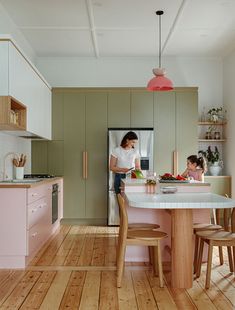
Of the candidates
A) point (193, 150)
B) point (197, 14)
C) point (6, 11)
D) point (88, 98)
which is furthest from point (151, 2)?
point (193, 150)

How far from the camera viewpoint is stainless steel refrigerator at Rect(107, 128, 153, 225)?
655 cm

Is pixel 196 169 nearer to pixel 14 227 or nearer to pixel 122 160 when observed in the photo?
pixel 122 160

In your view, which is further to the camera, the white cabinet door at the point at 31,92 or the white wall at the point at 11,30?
the white wall at the point at 11,30

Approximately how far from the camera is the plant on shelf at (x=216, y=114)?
23.2ft

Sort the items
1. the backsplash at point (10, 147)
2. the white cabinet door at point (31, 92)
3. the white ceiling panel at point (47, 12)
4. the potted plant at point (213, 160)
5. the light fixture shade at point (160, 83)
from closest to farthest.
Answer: the white cabinet door at point (31, 92), the light fixture shade at point (160, 83), the white ceiling panel at point (47, 12), the backsplash at point (10, 147), the potted plant at point (213, 160)

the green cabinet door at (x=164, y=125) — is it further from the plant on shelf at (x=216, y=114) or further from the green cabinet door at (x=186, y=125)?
the plant on shelf at (x=216, y=114)

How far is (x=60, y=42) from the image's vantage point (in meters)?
6.38

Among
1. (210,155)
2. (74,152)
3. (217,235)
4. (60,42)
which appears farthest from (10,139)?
(210,155)

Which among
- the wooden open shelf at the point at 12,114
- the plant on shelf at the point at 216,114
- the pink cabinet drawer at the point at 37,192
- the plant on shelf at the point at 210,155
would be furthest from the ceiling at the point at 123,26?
the pink cabinet drawer at the point at 37,192

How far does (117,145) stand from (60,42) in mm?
1868

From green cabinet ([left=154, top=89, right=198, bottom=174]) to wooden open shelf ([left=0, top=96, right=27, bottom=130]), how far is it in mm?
2681

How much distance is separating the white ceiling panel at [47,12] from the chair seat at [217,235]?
3.05 m

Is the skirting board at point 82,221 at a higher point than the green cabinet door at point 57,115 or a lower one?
lower

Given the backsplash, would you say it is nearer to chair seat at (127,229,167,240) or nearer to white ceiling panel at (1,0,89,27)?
white ceiling panel at (1,0,89,27)
